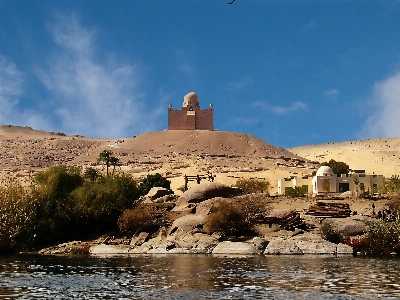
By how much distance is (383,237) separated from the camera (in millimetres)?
26781

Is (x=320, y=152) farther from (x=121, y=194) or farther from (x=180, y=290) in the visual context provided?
(x=180, y=290)

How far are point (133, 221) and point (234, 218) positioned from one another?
18.8ft

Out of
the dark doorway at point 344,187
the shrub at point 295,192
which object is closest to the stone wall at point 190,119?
the shrub at point 295,192

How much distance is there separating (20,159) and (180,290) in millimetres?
90036

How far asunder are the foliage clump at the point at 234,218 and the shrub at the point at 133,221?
3.94 m

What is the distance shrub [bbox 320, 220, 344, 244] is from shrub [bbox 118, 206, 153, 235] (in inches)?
387

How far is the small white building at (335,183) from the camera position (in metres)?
46.5

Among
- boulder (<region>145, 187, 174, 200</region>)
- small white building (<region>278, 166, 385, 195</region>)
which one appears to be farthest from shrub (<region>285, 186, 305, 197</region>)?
boulder (<region>145, 187, 174, 200</region>)

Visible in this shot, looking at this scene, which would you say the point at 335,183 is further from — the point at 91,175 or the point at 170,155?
the point at 170,155

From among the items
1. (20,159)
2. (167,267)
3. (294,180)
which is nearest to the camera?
(167,267)

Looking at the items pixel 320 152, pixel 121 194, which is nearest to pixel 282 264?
pixel 121 194

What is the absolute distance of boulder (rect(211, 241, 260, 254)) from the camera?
26.8 meters

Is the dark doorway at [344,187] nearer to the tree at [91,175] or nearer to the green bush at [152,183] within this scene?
the green bush at [152,183]

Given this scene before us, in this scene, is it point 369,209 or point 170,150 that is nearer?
point 369,209
